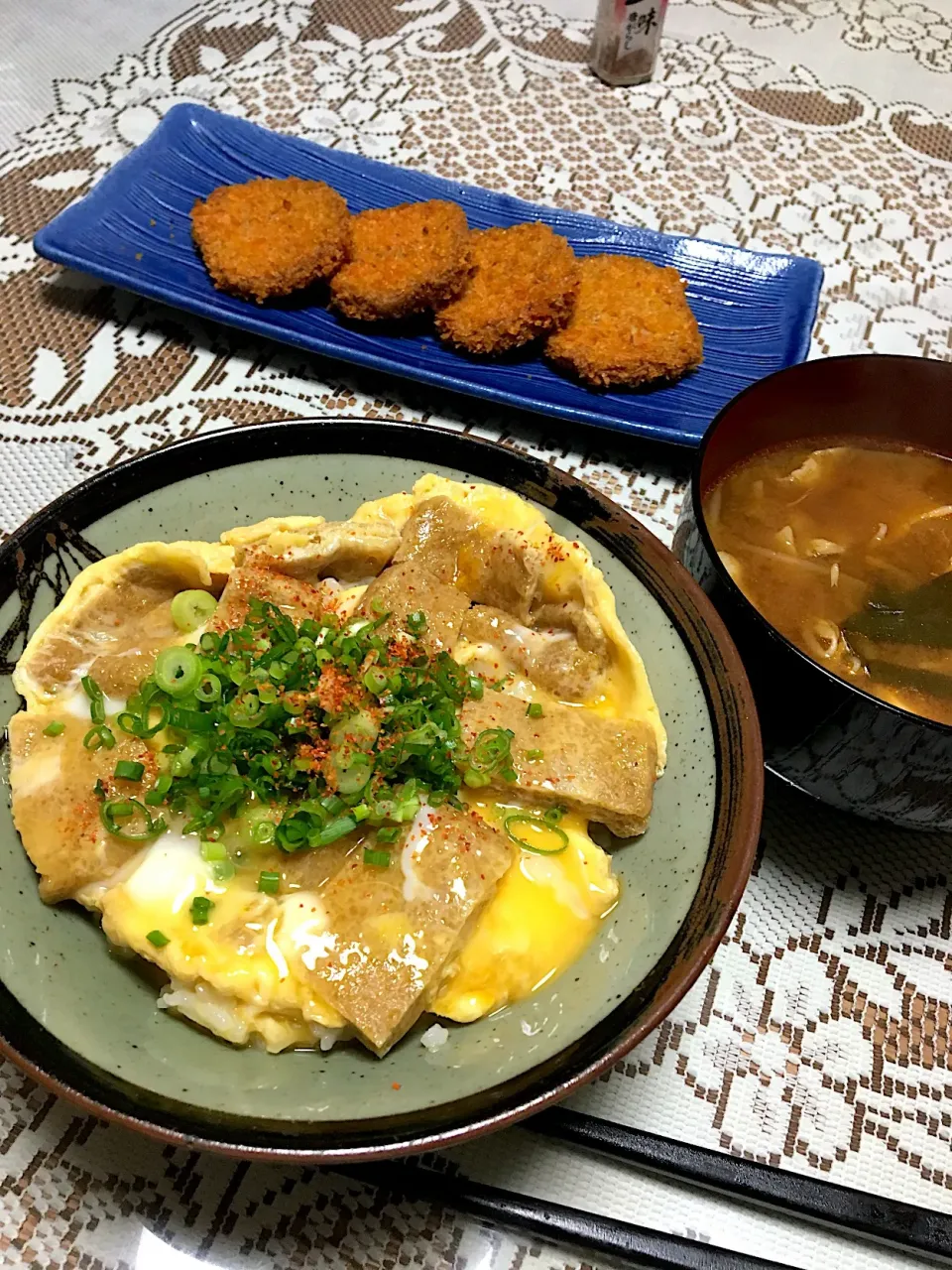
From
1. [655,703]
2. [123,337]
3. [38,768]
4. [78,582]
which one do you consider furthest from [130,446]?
[655,703]

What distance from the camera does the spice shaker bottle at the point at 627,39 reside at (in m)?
3.77

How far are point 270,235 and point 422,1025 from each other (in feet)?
8.00

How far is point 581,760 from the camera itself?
1.50 meters

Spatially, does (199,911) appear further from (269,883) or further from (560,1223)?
(560,1223)

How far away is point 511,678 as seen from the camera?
5.41 ft

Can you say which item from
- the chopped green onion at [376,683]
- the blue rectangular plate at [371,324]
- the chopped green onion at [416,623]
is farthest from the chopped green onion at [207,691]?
the blue rectangular plate at [371,324]

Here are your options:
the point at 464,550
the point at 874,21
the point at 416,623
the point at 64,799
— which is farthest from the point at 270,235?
the point at 874,21

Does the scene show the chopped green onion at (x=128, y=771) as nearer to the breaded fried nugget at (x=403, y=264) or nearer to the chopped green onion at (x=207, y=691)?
the chopped green onion at (x=207, y=691)

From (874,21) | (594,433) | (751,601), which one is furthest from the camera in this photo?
(874,21)

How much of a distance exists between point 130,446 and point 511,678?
1.49 meters

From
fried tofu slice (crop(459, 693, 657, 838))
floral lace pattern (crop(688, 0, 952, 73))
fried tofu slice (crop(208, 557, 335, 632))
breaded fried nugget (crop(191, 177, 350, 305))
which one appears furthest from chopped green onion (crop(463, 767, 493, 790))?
floral lace pattern (crop(688, 0, 952, 73))

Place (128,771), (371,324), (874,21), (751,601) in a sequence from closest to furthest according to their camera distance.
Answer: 1. (128,771)
2. (751,601)
3. (371,324)
4. (874,21)

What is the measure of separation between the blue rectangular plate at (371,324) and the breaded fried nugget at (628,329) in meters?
0.06

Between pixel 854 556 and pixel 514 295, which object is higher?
pixel 514 295
